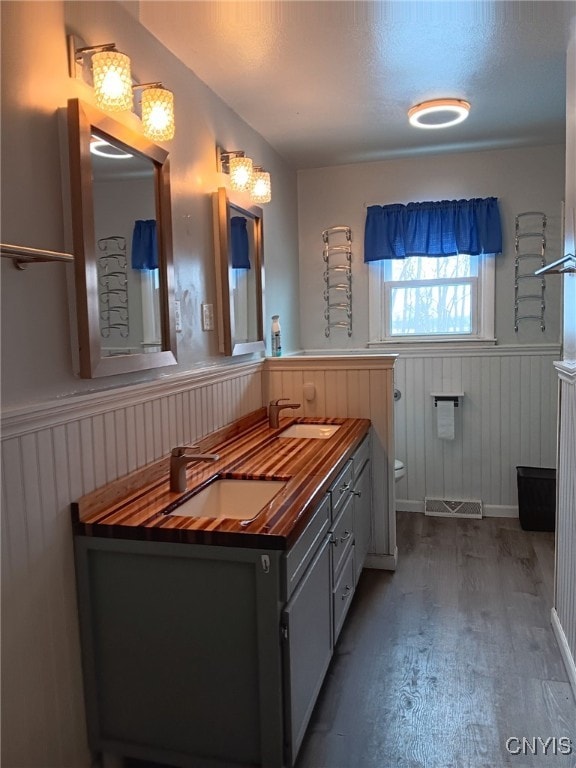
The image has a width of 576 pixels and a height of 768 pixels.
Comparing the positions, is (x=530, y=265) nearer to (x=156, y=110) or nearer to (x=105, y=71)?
(x=156, y=110)

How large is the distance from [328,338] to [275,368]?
102 centimetres

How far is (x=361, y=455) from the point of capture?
2801 millimetres

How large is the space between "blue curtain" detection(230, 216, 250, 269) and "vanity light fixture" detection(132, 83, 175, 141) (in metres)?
0.82

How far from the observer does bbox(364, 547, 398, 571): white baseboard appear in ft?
10.1

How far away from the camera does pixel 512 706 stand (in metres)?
2.00

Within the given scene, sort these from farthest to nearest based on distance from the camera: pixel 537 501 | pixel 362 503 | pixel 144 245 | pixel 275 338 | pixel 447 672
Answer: pixel 537 501 → pixel 275 338 → pixel 362 503 → pixel 447 672 → pixel 144 245

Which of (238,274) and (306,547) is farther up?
(238,274)

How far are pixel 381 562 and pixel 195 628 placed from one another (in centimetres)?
173

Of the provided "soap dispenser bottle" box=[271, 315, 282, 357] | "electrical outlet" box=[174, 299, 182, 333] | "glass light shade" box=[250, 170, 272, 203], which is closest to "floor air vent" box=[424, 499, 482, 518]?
"soap dispenser bottle" box=[271, 315, 282, 357]

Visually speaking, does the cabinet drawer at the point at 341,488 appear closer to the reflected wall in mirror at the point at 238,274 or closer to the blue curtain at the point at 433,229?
the reflected wall in mirror at the point at 238,274

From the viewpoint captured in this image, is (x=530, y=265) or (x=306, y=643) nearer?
(x=306, y=643)

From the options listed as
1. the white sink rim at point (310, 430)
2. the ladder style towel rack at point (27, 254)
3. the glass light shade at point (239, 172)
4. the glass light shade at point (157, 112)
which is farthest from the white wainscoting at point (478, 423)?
the ladder style towel rack at point (27, 254)

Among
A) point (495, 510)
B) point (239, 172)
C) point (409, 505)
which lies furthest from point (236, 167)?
point (495, 510)

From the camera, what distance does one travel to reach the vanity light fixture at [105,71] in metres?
1.63
